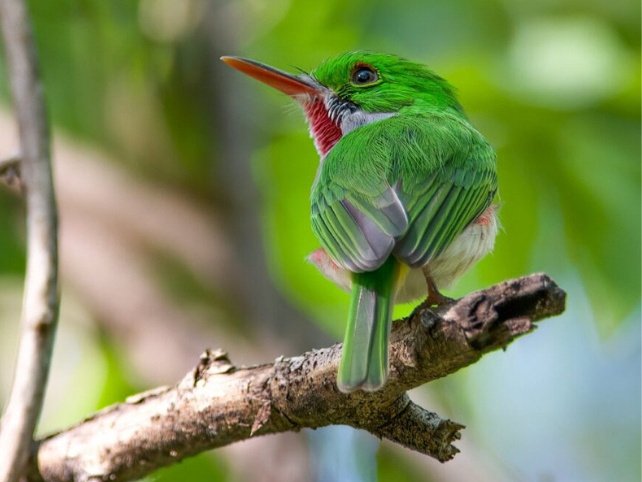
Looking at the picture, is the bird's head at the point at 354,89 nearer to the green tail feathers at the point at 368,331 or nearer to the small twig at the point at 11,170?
the small twig at the point at 11,170

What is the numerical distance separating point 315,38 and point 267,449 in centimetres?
189

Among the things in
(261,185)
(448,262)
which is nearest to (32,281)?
(448,262)

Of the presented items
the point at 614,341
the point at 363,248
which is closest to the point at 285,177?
the point at 614,341

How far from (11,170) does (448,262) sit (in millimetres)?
1272

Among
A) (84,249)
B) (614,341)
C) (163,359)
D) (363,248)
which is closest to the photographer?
(363,248)

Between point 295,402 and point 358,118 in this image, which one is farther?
point 358,118

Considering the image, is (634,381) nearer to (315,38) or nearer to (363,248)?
(315,38)

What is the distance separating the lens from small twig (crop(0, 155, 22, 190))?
3.06 meters

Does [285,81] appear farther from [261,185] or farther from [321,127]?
[261,185]

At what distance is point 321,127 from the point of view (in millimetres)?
3945

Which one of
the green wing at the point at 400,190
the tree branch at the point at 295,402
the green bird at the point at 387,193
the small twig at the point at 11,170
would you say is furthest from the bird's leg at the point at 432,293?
the small twig at the point at 11,170

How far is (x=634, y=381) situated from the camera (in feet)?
22.2

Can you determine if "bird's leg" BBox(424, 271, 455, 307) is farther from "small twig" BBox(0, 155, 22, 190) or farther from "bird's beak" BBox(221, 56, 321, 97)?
"bird's beak" BBox(221, 56, 321, 97)

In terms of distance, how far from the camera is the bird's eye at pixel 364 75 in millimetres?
3959
